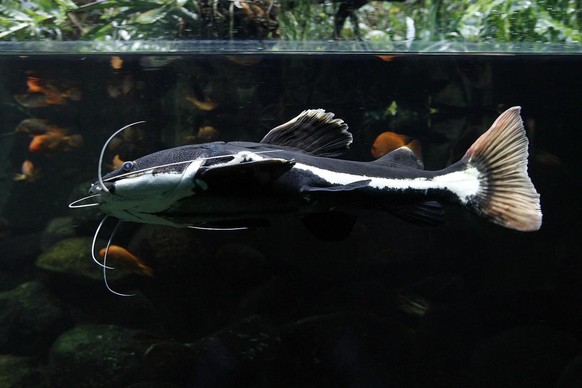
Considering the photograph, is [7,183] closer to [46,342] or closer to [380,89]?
[46,342]

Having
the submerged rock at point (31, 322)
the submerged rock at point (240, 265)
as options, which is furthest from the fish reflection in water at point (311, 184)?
→ the submerged rock at point (31, 322)

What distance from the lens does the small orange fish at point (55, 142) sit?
546 centimetres

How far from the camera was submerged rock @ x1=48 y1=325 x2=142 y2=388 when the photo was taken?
16.1 ft

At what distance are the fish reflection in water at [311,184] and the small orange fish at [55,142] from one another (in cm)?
332

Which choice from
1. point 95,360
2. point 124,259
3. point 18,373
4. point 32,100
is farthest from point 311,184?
point 32,100

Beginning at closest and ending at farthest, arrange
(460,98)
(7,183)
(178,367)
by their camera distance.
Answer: (178,367), (460,98), (7,183)

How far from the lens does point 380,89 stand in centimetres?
521

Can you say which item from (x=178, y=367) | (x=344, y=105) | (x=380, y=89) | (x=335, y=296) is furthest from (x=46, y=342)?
(x=380, y=89)

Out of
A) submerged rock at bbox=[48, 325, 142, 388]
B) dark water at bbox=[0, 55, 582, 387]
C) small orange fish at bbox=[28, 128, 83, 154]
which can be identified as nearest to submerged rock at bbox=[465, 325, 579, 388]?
dark water at bbox=[0, 55, 582, 387]

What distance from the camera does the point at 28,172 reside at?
567cm

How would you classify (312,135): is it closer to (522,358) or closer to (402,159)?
(402,159)

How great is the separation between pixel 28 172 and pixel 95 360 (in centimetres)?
220

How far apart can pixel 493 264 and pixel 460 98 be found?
67.7 inches

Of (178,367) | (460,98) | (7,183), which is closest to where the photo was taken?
(178,367)
